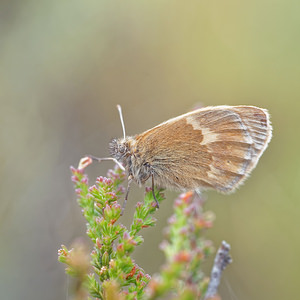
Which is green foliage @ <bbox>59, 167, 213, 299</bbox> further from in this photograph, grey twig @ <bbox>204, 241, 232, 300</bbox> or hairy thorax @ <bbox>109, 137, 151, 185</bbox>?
hairy thorax @ <bbox>109, 137, 151, 185</bbox>

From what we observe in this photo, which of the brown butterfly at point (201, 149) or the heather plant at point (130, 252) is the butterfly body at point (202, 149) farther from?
the heather plant at point (130, 252)

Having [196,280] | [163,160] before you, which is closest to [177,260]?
[196,280]

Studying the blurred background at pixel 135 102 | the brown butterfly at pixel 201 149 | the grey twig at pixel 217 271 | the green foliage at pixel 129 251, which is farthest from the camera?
the blurred background at pixel 135 102

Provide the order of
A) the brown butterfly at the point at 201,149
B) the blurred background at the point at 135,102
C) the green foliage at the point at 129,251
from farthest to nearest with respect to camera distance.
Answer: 1. the blurred background at the point at 135,102
2. the brown butterfly at the point at 201,149
3. the green foliage at the point at 129,251

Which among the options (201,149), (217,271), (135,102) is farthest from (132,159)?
(135,102)

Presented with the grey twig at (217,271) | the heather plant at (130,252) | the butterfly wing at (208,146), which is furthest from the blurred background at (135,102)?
the grey twig at (217,271)

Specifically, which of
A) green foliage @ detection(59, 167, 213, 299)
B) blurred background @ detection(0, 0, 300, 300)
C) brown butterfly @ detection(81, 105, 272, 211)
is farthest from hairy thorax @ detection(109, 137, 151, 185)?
blurred background @ detection(0, 0, 300, 300)
